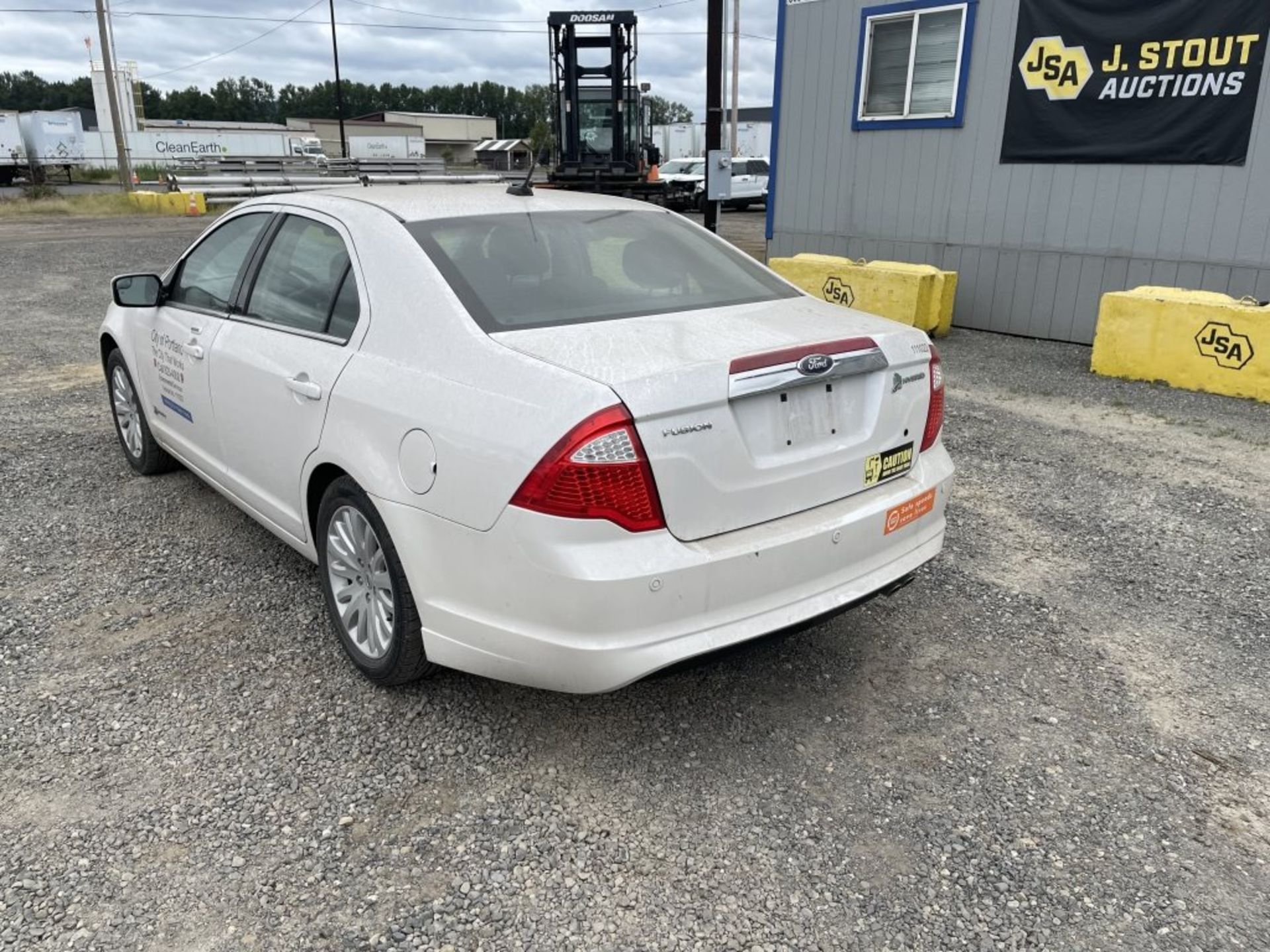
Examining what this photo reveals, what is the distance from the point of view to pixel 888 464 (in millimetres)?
2941

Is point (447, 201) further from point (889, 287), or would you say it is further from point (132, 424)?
point (889, 287)

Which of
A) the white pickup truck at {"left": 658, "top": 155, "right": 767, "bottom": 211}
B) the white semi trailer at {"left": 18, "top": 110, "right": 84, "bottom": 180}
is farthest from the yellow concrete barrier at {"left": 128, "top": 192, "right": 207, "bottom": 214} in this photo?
the white semi trailer at {"left": 18, "top": 110, "right": 84, "bottom": 180}

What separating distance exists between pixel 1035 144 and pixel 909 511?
24.4ft

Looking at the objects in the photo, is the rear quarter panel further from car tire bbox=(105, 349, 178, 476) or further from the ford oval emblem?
car tire bbox=(105, 349, 178, 476)

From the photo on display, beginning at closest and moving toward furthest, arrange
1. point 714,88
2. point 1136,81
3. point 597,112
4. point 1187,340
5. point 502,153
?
point 1187,340 → point 1136,81 → point 714,88 → point 597,112 → point 502,153

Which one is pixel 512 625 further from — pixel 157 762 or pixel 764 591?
pixel 157 762

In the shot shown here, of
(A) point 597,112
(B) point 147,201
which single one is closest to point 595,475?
(A) point 597,112

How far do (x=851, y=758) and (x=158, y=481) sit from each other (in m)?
4.07

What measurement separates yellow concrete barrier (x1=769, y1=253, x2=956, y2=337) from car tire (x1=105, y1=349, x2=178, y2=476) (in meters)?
6.30

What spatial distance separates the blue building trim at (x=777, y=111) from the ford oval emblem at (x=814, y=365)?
30.0 ft

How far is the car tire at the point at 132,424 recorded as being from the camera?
4.96 m

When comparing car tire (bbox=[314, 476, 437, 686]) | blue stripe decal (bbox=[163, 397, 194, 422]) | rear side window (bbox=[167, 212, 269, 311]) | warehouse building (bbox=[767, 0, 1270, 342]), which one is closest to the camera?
car tire (bbox=[314, 476, 437, 686])

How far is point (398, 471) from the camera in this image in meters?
2.71

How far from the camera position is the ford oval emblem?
2639mm
